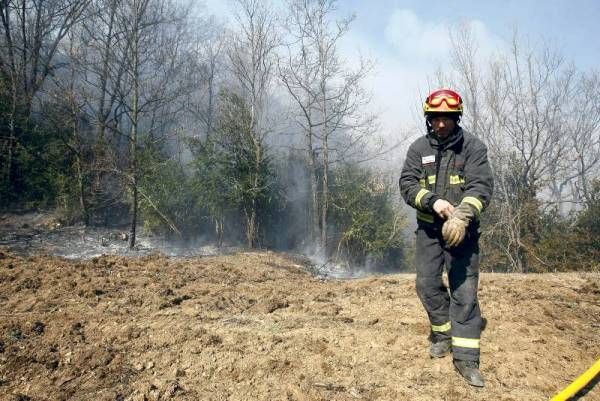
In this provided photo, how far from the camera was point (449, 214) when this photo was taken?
308 centimetres

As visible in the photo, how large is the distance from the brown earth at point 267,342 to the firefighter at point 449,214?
303mm

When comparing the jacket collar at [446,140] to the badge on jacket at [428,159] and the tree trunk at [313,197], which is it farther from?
the tree trunk at [313,197]

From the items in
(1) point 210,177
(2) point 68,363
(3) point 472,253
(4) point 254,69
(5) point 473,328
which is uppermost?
(4) point 254,69

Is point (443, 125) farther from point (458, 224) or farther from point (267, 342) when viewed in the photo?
point (267, 342)

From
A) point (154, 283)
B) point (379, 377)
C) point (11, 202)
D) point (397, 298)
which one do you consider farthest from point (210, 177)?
point (379, 377)

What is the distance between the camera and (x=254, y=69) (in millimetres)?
16703

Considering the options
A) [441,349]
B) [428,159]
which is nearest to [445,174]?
[428,159]

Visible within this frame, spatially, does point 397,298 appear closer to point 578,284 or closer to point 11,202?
point 578,284

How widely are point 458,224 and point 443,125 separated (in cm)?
86

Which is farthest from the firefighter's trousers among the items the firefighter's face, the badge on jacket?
the firefighter's face

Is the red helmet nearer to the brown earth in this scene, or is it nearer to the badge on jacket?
the badge on jacket

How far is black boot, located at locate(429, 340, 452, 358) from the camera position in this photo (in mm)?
3496

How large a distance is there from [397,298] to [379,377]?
7.15 ft

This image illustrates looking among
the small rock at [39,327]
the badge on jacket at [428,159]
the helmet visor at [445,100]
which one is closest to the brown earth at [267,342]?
the small rock at [39,327]
